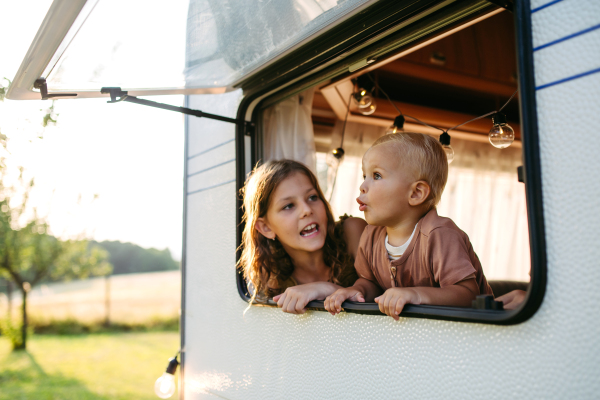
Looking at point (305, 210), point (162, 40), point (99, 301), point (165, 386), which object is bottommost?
point (99, 301)

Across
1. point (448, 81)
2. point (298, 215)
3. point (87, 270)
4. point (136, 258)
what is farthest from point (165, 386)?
point (136, 258)

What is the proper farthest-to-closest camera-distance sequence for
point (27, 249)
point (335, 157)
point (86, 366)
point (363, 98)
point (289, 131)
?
point (27, 249) < point (86, 366) < point (335, 157) < point (363, 98) < point (289, 131)

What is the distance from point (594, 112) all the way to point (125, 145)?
14.8 meters

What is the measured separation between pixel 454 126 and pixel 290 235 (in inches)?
92.0

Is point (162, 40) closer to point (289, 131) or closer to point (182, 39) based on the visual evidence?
point (182, 39)

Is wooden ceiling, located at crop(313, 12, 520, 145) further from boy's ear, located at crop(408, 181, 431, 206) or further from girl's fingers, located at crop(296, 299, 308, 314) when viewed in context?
girl's fingers, located at crop(296, 299, 308, 314)

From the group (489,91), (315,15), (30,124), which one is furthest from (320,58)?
(489,91)

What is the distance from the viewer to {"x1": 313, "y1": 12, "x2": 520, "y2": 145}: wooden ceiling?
3527 mm

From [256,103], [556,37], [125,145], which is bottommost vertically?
[556,37]

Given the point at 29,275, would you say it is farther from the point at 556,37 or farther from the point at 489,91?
the point at 556,37

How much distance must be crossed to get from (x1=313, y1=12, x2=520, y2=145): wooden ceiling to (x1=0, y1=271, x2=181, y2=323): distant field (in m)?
11.1

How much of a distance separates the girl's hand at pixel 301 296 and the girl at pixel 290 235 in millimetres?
278

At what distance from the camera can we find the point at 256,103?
2420mm

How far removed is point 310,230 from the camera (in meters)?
2.13
